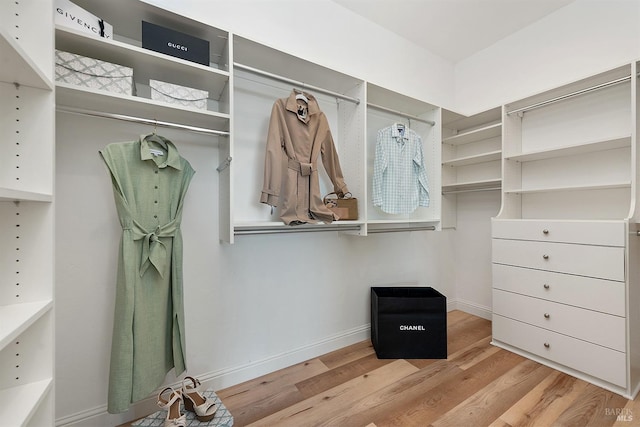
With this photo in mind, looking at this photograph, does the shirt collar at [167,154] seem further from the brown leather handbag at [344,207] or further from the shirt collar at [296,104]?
the brown leather handbag at [344,207]

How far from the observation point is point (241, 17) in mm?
1680

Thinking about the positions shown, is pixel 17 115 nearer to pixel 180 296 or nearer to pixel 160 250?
pixel 160 250

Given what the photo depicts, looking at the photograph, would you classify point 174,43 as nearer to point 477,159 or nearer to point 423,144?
point 423,144

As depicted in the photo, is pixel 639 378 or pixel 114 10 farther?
pixel 639 378

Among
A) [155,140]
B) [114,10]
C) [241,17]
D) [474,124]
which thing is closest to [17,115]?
[155,140]

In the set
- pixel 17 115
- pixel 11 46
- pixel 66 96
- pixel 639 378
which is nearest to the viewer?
pixel 11 46

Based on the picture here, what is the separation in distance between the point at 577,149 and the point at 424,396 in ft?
6.63

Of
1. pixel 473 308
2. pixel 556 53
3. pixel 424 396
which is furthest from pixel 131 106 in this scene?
pixel 473 308

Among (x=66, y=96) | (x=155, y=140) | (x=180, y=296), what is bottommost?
(x=180, y=296)

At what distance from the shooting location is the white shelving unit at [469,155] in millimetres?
2412

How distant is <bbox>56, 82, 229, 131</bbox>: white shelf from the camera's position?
1.07 metres

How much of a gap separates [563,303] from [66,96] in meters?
3.01

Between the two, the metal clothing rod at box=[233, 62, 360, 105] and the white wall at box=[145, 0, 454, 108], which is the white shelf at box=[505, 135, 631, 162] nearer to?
the white wall at box=[145, 0, 454, 108]

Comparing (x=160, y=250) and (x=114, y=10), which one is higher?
(x=114, y=10)
